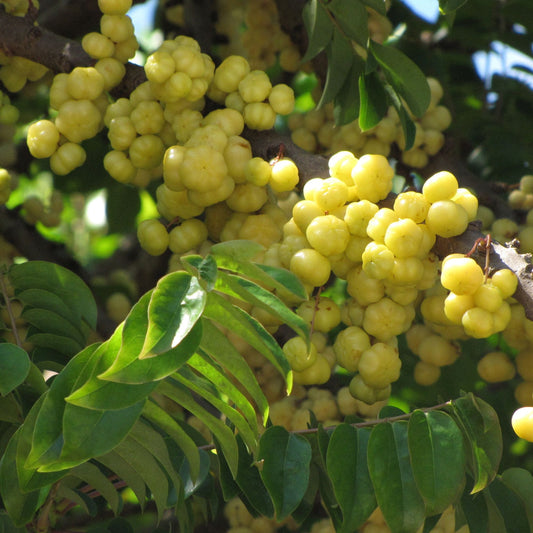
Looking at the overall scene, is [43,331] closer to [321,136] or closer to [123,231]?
[321,136]

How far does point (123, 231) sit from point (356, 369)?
57.2 inches

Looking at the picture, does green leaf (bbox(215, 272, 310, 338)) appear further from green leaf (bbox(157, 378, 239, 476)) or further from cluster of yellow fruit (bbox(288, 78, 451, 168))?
cluster of yellow fruit (bbox(288, 78, 451, 168))

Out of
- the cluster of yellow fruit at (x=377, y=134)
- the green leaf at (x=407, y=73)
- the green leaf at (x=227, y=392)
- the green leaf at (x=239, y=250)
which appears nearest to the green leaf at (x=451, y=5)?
the green leaf at (x=407, y=73)

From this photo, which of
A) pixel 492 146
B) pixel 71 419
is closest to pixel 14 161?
pixel 492 146

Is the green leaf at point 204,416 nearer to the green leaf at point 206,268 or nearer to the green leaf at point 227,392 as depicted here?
the green leaf at point 227,392

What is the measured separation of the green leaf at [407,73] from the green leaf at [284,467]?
74 cm

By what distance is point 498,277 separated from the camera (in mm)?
1248

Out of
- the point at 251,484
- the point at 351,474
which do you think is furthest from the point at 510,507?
the point at 251,484

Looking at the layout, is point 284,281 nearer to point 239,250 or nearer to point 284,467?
point 239,250

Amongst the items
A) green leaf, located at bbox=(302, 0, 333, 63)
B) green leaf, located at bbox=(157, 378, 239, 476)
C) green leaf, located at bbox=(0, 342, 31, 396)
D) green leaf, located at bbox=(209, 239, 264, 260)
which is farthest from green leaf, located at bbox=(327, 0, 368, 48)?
green leaf, located at bbox=(0, 342, 31, 396)

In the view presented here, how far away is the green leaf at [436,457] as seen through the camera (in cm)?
115

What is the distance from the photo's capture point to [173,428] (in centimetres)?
119

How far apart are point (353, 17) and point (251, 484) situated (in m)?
0.90

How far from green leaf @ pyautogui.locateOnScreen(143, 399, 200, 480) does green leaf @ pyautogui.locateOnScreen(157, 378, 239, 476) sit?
3 cm
